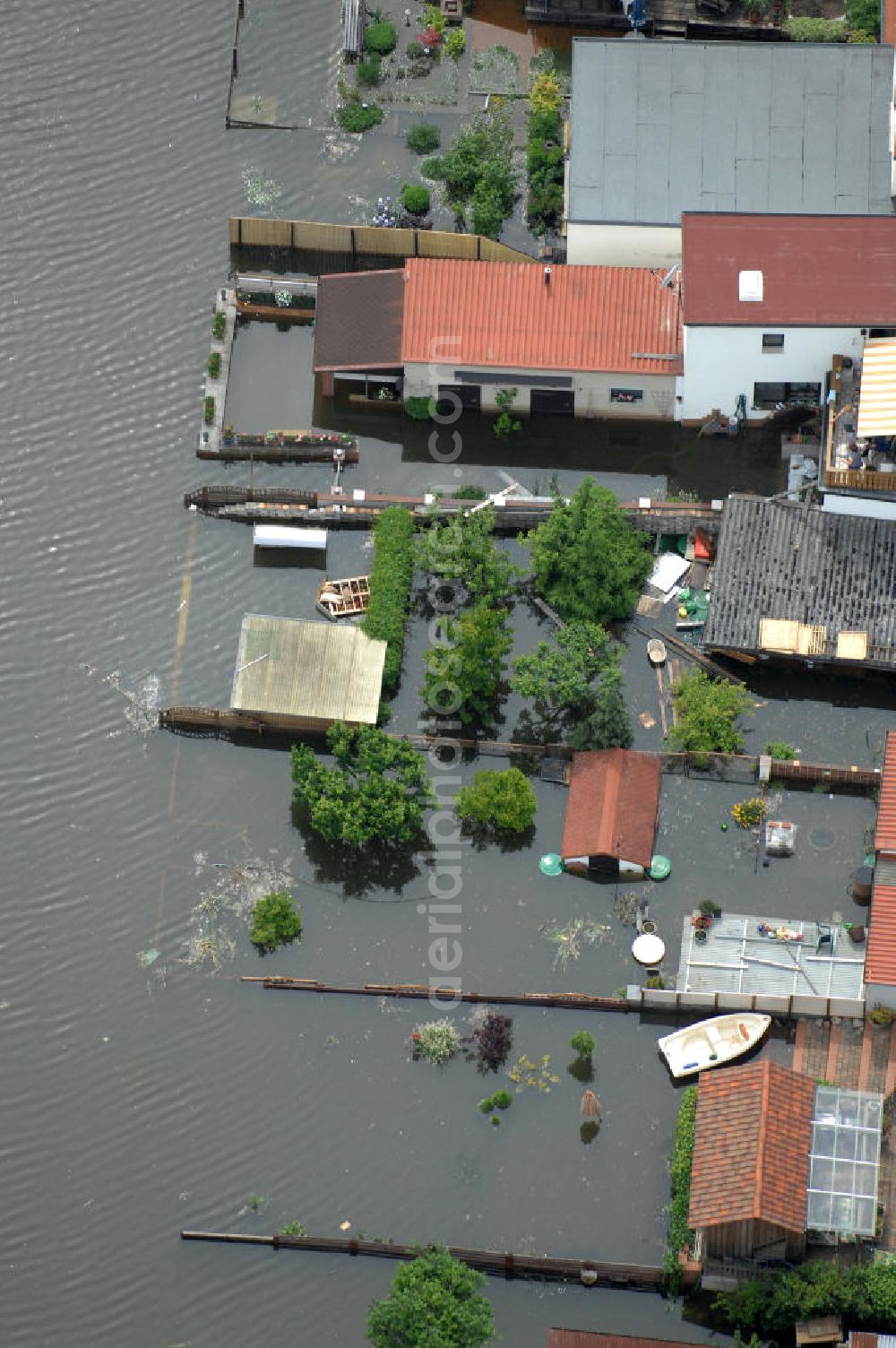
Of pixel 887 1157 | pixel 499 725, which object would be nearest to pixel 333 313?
pixel 499 725

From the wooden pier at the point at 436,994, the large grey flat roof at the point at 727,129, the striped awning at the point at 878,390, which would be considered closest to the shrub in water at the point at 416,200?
the large grey flat roof at the point at 727,129

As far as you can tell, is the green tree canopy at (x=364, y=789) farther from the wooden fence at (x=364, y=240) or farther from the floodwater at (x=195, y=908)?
the wooden fence at (x=364, y=240)

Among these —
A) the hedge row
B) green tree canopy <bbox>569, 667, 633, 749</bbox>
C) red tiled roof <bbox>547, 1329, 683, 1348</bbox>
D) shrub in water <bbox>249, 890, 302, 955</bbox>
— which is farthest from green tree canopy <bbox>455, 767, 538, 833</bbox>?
red tiled roof <bbox>547, 1329, 683, 1348</bbox>

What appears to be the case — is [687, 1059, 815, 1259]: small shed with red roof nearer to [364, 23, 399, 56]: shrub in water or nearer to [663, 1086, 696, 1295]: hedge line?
[663, 1086, 696, 1295]: hedge line

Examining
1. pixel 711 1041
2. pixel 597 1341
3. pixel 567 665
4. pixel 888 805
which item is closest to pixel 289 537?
pixel 567 665

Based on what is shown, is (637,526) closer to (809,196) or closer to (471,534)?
(471,534)

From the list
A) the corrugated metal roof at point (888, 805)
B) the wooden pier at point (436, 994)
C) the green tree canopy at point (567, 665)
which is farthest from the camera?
the green tree canopy at point (567, 665)
